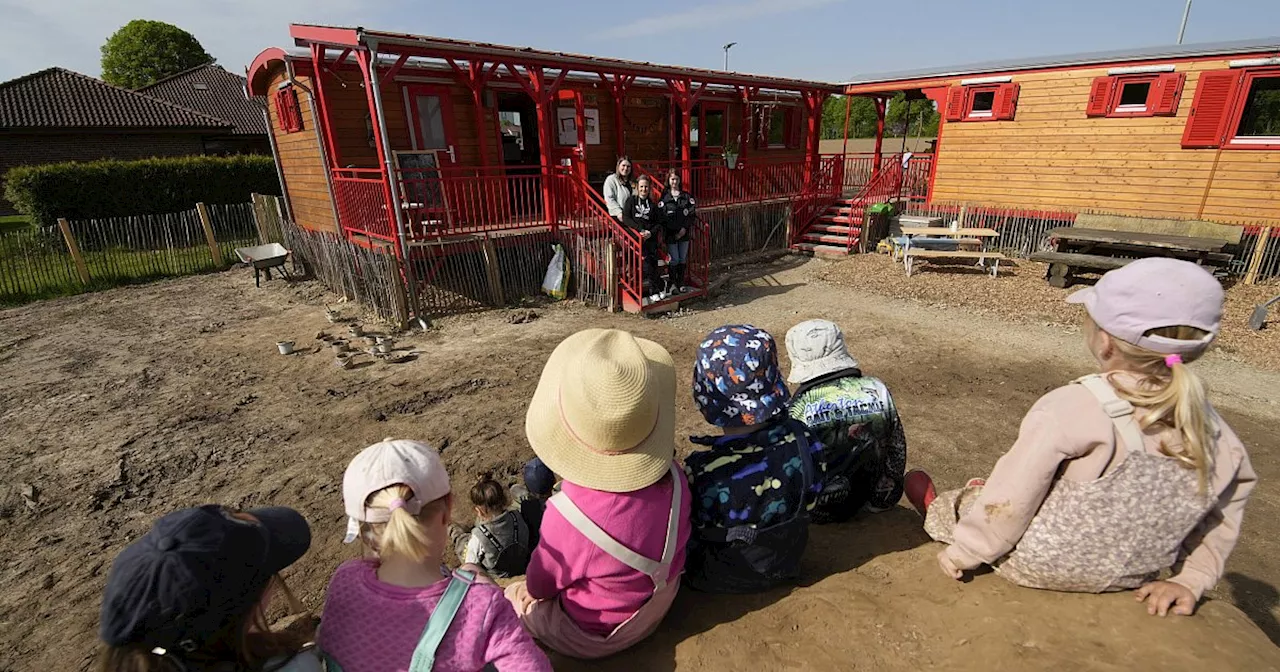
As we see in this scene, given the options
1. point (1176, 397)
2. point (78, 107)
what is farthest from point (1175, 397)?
point (78, 107)

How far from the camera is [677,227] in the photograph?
355 inches

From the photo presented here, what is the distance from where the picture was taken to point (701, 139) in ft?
49.8

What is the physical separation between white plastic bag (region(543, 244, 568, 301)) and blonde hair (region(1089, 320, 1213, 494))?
8.25 metres

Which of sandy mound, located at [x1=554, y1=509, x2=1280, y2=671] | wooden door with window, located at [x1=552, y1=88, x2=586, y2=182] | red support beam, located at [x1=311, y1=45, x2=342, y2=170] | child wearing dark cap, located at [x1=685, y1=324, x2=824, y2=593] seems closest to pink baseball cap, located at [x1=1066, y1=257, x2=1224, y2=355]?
sandy mound, located at [x1=554, y1=509, x2=1280, y2=671]

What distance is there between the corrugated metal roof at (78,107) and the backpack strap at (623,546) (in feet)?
92.8

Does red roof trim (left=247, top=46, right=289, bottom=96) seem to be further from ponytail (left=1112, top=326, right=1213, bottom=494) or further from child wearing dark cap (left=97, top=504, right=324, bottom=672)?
ponytail (left=1112, top=326, right=1213, bottom=494)

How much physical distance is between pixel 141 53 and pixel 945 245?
63901 mm

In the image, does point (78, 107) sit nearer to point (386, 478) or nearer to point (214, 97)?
point (214, 97)

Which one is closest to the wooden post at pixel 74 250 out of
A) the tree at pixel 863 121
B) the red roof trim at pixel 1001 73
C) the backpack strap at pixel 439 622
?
the backpack strap at pixel 439 622

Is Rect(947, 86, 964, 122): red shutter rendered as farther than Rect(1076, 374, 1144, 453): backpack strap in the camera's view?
Yes

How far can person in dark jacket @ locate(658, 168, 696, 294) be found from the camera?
895cm

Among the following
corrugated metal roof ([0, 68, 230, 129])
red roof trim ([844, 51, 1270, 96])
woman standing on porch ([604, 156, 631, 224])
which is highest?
corrugated metal roof ([0, 68, 230, 129])

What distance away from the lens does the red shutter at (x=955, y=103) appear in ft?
42.7

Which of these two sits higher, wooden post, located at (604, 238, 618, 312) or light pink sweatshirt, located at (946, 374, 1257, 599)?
light pink sweatshirt, located at (946, 374, 1257, 599)
